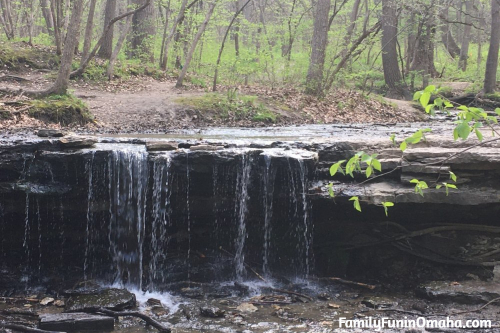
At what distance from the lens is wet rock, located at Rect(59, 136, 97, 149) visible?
21.6 ft

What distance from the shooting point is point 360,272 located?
6.66m

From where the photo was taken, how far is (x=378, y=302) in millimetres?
5520

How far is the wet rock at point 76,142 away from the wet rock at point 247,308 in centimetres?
335

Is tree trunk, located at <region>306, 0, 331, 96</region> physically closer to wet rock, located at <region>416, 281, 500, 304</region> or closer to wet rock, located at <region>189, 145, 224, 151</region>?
wet rock, located at <region>189, 145, 224, 151</region>

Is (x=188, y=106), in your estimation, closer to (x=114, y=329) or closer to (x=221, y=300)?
(x=221, y=300)

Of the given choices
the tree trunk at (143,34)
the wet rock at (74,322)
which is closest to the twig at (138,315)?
the wet rock at (74,322)

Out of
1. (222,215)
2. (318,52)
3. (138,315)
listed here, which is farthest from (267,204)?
(318,52)

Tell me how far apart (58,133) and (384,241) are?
5452mm

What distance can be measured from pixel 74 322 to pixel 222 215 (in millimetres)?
2893

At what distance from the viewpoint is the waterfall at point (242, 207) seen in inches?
265

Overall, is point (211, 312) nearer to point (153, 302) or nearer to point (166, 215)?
point (153, 302)

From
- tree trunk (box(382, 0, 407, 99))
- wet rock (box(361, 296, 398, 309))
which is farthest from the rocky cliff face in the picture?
tree trunk (box(382, 0, 407, 99))

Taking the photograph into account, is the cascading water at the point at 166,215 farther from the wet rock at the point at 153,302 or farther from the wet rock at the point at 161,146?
the wet rock at the point at 153,302

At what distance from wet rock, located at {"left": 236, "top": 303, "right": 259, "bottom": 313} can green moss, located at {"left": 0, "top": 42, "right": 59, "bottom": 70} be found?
37.4 feet
